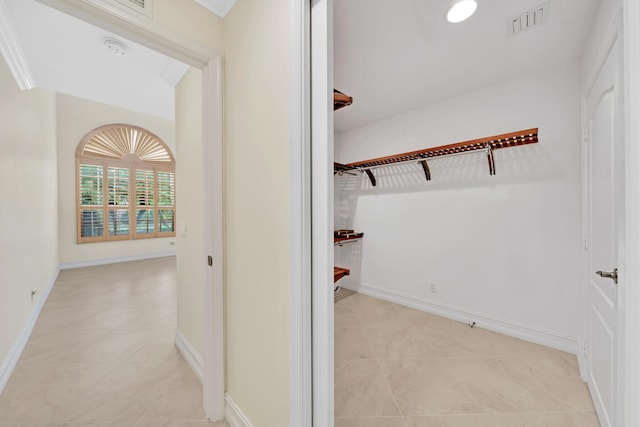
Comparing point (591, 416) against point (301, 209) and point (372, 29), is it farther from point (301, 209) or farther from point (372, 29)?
point (372, 29)

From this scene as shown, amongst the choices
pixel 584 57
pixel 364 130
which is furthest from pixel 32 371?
pixel 584 57

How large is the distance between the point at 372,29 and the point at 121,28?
148cm

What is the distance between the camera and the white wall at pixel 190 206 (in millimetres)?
1812

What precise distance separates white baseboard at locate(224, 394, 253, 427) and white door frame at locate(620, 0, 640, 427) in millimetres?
1481

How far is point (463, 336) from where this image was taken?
92.0 inches

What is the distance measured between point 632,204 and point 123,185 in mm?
7291

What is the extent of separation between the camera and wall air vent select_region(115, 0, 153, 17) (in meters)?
1.10

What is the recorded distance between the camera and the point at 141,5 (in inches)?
44.9

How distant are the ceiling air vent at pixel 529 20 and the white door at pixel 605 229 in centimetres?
52

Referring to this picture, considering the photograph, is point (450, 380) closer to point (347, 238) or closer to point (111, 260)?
point (347, 238)

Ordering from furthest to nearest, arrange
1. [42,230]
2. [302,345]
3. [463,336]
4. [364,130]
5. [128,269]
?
1. [128,269]
2. [364,130]
3. [42,230]
4. [463,336]
5. [302,345]

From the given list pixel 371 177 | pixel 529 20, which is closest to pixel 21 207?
pixel 371 177

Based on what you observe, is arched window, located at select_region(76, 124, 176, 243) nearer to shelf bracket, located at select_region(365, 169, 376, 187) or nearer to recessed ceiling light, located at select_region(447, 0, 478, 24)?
shelf bracket, located at select_region(365, 169, 376, 187)

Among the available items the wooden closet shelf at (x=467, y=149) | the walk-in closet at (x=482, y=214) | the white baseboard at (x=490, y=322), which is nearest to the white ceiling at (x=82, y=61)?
the walk-in closet at (x=482, y=214)
